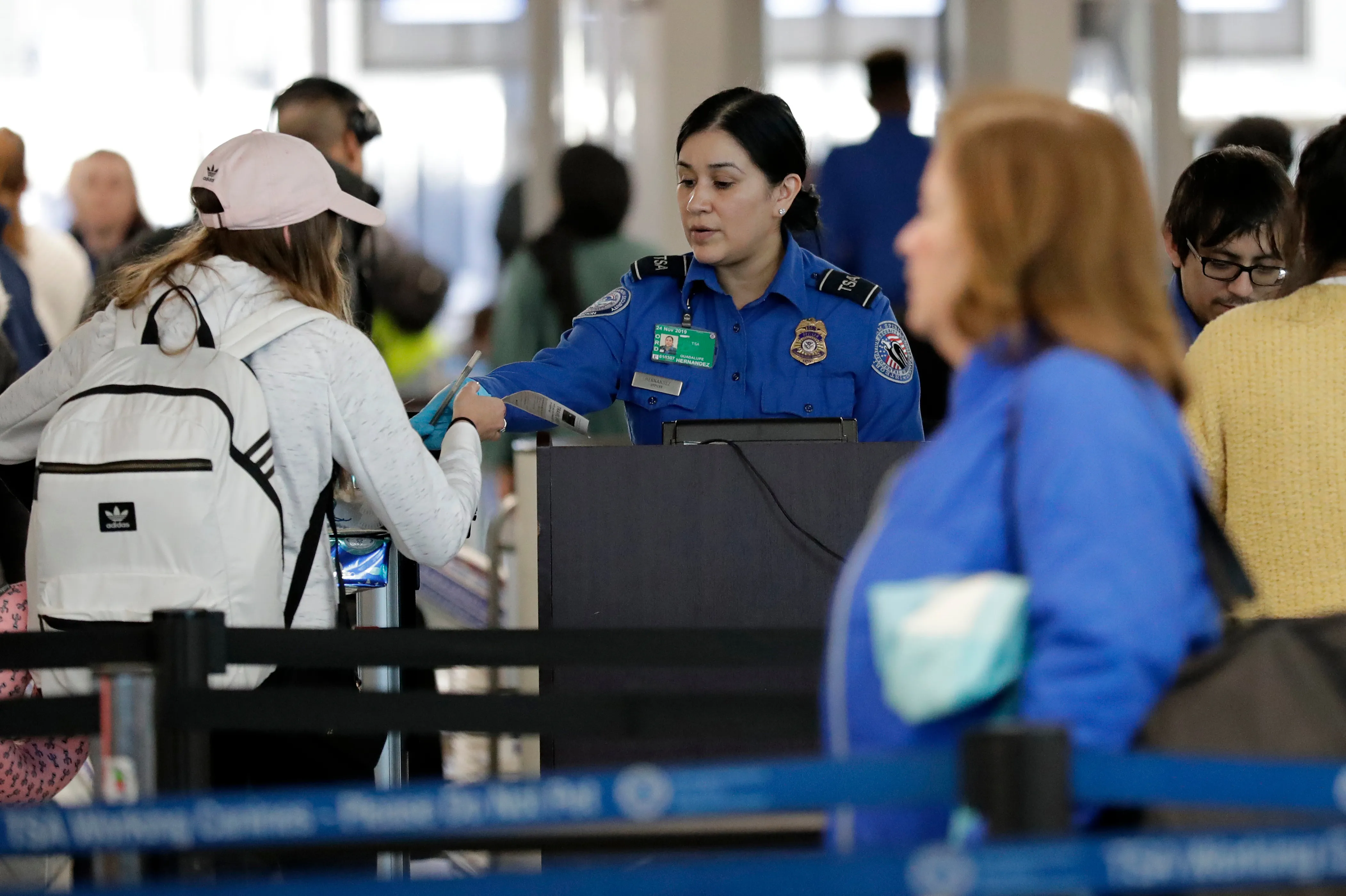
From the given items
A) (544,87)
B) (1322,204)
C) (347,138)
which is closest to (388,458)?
(1322,204)

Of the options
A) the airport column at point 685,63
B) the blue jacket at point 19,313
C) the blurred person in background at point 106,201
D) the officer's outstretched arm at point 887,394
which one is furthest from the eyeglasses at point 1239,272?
the airport column at point 685,63

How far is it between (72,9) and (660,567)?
6.29m

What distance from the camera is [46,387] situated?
7.16ft

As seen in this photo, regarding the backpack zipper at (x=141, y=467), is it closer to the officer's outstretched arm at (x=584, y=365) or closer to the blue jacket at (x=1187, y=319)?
the officer's outstretched arm at (x=584, y=365)

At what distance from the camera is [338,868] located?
6.61 ft

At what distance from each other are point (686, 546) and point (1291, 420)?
0.83 metres

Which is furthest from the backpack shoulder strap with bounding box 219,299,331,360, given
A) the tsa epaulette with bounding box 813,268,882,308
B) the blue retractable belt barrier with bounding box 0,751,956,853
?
the tsa epaulette with bounding box 813,268,882,308

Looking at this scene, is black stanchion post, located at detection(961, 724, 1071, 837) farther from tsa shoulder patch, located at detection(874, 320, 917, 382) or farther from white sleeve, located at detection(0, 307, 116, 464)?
tsa shoulder patch, located at detection(874, 320, 917, 382)

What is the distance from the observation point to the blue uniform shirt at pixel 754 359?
8.98 ft

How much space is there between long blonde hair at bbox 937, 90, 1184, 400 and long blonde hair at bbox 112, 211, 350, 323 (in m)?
1.00

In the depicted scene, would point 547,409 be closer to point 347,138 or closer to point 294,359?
point 294,359

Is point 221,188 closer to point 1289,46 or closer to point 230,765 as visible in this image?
point 230,765

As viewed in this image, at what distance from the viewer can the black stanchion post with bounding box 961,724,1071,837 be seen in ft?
3.82

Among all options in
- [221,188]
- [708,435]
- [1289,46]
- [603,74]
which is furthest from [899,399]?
[1289,46]
